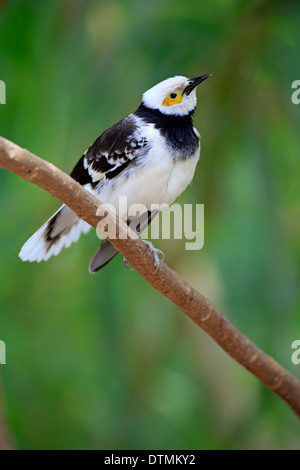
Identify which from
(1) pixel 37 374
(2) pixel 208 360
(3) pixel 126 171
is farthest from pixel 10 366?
(3) pixel 126 171

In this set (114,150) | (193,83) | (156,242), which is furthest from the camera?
(156,242)

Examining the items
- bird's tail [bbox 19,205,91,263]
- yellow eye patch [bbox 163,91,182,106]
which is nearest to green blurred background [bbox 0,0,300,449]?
bird's tail [bbox 19,205,91,263]

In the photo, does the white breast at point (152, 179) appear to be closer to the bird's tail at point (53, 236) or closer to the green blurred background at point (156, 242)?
the bird's tail at point (53, 236)

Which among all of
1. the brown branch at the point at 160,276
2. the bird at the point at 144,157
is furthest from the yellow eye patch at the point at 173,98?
the brown branch at the point at 160,276

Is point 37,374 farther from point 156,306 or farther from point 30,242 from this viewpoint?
point 30,242

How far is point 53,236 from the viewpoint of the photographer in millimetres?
2158

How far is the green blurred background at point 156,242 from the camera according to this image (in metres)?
2.55

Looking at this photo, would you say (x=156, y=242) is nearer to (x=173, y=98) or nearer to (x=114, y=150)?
(x=114, y=150)

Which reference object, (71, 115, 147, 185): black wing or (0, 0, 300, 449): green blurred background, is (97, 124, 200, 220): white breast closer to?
(71, 115, 147, 185): black wing

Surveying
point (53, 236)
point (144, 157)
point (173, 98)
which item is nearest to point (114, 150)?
point (144, 157)

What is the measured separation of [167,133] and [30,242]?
562 mm

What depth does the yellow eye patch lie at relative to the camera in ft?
6.33

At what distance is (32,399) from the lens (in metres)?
3.01

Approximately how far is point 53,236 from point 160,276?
451mm
